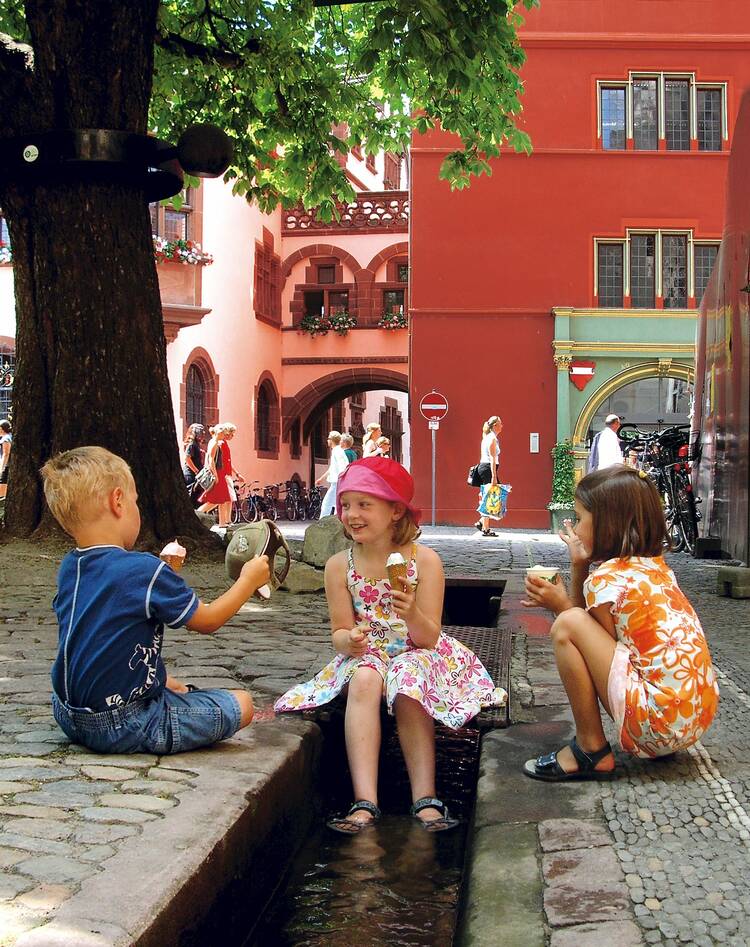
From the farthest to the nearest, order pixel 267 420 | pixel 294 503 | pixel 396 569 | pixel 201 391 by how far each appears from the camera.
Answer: pixel 267 420 < pixel 294 503 < pixel 201 391 < pixel 396 569

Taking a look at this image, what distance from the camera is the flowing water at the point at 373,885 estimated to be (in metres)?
2.97

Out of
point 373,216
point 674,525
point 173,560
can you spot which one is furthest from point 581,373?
point 173,560

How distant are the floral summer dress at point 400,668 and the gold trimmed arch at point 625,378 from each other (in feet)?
68.8

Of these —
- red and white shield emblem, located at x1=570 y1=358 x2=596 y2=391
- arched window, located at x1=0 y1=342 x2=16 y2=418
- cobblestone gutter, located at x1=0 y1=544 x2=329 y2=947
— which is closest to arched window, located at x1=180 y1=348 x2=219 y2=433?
arched window, located at x1=0 y1=342 x2=16 y2=418

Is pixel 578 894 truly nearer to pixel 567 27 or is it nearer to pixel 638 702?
pixel 638 702

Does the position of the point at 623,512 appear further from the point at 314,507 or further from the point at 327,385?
the point at 327,385

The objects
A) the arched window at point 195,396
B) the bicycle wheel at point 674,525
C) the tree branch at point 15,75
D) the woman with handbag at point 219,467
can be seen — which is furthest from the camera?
the arched window at point 195,396

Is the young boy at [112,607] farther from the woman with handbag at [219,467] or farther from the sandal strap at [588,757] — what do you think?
the woman with handbag at [219,467]

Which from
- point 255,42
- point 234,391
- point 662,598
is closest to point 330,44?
point 255,42

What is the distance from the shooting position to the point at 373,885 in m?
3.27

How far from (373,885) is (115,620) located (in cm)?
103

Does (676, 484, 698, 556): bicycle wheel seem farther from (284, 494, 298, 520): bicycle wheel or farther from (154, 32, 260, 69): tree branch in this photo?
(284, 494, 298, 520): bicycle wheel

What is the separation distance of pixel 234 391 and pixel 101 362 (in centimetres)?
2279

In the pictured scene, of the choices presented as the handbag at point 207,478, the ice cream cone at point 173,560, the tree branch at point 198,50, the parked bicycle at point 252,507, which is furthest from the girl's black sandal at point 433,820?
the parked bicycle at point 252,507
